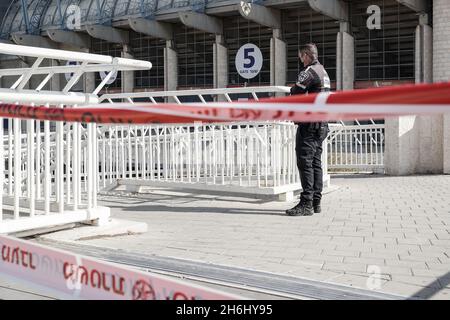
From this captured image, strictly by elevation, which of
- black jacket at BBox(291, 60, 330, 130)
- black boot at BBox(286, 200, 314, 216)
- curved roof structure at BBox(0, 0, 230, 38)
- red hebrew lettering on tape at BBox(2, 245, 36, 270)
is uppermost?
curved roof structure at BBox(0, 0, 230, 38)

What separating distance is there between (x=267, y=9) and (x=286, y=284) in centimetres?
2729

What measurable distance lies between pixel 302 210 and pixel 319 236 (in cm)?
126

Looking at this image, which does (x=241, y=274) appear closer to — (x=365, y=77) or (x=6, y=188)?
(x=6, y=188)

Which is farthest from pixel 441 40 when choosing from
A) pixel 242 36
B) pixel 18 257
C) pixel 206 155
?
pixel 18 257

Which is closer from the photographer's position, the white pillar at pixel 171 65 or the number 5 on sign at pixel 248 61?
the number 5 on sign at pixel 248 61

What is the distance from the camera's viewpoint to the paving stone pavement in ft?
13.5

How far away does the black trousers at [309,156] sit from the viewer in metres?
6.66

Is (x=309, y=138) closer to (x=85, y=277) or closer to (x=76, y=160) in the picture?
(x=76, y=160)

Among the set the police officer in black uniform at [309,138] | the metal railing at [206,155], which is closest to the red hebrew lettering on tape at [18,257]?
the police officer in black uniform at [309,138]

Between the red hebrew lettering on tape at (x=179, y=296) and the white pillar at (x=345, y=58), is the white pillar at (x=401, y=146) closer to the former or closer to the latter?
the red hebrew lettering on tape at (x=179, y=296)

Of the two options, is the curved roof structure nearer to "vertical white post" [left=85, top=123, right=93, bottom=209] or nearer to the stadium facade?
the stadium facade

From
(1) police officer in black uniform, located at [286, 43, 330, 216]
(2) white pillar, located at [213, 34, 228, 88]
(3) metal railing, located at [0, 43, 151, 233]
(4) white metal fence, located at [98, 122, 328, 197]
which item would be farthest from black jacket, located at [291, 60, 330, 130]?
(2) white pillar, located at [213, 34, 228, 88]

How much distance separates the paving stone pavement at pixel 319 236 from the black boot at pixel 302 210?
115 millimetres
